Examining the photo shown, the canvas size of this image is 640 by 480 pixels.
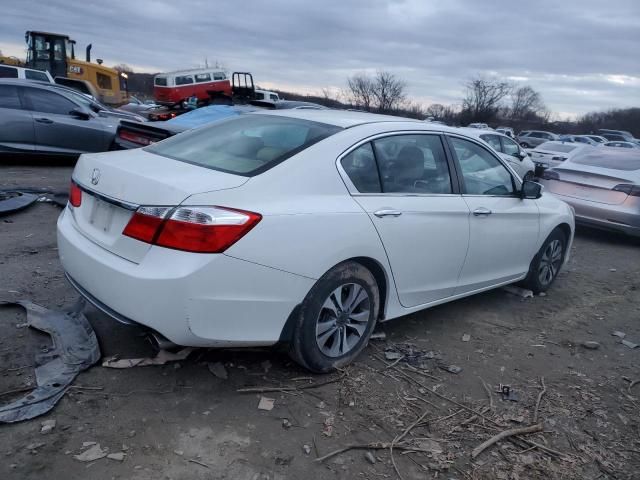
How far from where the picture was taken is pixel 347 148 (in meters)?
3.47

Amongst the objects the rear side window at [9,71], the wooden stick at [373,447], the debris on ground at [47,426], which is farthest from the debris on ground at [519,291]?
the rear side window at [9,71]

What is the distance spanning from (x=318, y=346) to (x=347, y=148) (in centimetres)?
123

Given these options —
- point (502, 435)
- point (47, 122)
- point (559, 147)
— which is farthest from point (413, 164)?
point (559, 147)

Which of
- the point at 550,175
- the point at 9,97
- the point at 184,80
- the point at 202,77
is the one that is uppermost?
the point at 202,77

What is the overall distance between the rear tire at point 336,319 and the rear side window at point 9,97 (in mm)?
8312

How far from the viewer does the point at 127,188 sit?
2.96 m

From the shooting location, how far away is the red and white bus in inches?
1291

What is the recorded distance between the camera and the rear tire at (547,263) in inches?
209

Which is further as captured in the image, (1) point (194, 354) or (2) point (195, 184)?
(1) point (194, 354)

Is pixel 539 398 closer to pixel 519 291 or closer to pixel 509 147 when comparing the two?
pixel 519 291

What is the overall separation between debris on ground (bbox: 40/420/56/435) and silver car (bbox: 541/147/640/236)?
24.9ft

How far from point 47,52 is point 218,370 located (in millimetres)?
26972

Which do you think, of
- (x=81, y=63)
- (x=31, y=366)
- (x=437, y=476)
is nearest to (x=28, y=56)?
(x=81, y=63)

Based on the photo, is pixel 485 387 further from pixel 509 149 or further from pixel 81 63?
pixel 81 63
